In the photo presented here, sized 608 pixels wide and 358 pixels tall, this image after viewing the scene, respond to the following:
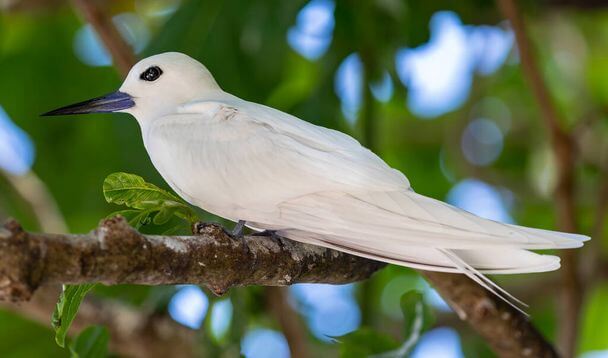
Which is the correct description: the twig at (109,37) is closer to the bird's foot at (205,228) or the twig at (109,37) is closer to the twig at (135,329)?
the twig at (135,329)

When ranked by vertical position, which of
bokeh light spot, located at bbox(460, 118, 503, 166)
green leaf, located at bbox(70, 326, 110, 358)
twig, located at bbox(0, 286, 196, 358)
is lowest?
twig, located at bbox(0, 286, 196, 358)

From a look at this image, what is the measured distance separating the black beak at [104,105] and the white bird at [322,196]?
0.25m

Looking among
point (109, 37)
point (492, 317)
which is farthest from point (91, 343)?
point (109, 37)

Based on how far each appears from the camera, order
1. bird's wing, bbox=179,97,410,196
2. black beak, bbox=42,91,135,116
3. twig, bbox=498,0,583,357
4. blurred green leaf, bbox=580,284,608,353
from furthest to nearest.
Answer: blurred green leaf, bbox=580,284,608,353
twig, bbox=498,0,583,357
black beak, bbox=42,91,135,116
bird's wing, bbox=179,97,410,196

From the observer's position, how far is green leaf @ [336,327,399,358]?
353 centimetres

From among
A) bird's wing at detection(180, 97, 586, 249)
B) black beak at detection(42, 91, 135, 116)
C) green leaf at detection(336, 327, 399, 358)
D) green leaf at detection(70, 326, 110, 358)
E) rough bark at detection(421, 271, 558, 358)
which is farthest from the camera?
green leaf at detection(336, 327, 399, 358)

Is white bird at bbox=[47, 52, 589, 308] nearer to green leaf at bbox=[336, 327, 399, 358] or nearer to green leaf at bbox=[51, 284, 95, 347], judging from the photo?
green leaf at bbox=[51, 284, 95, 347]

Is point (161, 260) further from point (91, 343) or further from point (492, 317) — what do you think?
point (492, 317)

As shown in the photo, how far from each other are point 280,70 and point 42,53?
1.87 meters

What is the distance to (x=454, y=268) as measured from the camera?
9.01 feet

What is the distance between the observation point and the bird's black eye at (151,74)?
321 centimetres

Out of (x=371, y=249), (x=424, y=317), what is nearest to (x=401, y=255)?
(x=371, y=249)

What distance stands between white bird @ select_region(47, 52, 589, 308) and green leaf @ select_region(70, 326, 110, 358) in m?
0.70

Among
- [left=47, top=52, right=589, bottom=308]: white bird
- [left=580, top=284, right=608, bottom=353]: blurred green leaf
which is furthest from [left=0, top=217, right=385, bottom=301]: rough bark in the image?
[left=580, top=284, right=608, bottom=353]: blurred green leaf
